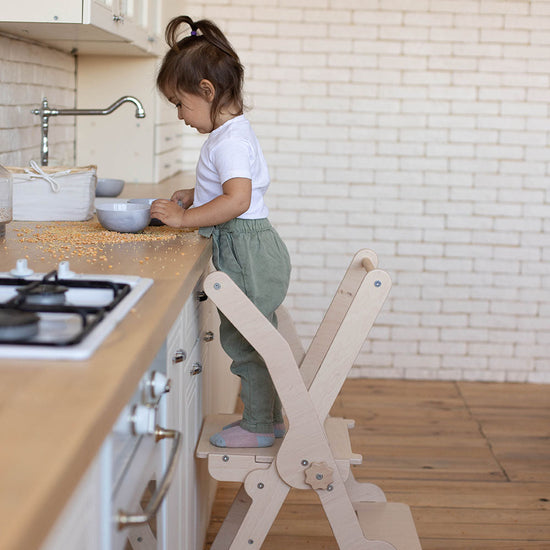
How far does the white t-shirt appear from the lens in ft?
7.50

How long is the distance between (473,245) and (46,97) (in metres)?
2.44

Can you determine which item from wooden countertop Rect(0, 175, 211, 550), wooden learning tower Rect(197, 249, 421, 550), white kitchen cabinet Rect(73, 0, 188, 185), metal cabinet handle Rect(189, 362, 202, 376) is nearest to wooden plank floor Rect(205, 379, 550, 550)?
wooden learning tower Rect(197, 249, 421, 550)

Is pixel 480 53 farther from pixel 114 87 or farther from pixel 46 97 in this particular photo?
pixel 46 97

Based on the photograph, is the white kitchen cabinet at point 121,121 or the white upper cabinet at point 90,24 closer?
the white upper cabinet at point 90,24

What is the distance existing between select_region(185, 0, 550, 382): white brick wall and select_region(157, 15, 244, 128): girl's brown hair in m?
2.21

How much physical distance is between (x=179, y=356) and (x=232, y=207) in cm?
57

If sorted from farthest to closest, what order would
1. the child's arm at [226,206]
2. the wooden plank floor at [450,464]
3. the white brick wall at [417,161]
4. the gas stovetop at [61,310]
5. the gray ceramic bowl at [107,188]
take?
the white brick wall at [417,161]
the gray ceramic bowl at [107,188]
the wooden plank floor at [450,464]
the child's arm at [226,206]
the gas stovetop at [61,310]

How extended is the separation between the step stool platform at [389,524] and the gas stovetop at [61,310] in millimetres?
1203

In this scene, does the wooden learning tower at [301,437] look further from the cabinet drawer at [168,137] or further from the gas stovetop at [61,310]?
the cabinet drawer at [168,137]

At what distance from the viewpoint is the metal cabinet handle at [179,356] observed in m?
1.78

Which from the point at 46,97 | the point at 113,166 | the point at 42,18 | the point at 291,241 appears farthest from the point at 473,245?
the point at 42,18

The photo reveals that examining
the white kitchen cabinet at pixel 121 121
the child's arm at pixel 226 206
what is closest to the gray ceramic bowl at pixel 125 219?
the child's arm at pixel 226 206

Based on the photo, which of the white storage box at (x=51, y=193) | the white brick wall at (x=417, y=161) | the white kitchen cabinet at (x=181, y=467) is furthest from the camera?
the white brick wall at (x=417, y=161)

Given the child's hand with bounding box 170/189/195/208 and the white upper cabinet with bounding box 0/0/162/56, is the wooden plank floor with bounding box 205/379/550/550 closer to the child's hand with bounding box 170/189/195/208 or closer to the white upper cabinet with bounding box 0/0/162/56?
the child's hand with bounding box 170/189/195/208
